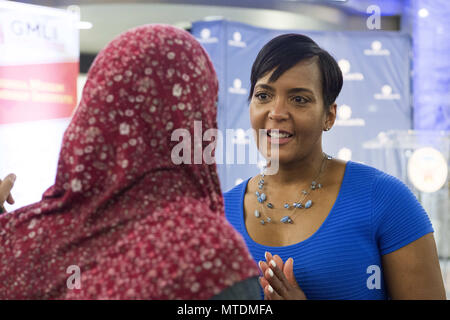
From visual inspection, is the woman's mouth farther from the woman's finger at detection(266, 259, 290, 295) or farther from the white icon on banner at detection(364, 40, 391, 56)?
the white icon on banner at detection(364, 40, 391, 56)

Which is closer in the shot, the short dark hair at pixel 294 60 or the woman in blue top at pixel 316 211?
the woman in blue top at pixel 316 211

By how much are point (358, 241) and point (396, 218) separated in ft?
0.35

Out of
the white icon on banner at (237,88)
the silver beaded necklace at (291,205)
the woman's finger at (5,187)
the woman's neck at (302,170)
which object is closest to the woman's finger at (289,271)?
the silver beaded necklace at (291,205)

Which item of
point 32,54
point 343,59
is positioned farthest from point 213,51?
point 32,54

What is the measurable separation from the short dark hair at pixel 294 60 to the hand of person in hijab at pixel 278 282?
0.46 meters

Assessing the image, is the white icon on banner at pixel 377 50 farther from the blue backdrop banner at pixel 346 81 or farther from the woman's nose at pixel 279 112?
the woman's nose at pixel 279 112

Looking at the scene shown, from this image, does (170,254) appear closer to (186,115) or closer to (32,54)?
(186,115)

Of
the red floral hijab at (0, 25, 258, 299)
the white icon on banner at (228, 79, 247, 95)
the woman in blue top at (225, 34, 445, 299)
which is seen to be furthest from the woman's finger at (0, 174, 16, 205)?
the white icon on banner at (228, 79, 247, 95)

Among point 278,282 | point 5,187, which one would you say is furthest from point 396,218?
point 5,187

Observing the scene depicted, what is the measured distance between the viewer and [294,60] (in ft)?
4.06

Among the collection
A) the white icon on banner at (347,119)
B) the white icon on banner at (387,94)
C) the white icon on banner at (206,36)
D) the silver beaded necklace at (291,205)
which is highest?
the white icon on banner at (206,36)

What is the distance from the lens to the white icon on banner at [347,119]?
4.68 metres

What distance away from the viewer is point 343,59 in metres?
4.73

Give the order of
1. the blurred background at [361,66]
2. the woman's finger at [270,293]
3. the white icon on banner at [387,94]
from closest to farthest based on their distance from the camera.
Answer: the woman's finger at [270,293] → the blurred background at [361,66] → the white icon on banner at [387,94]
